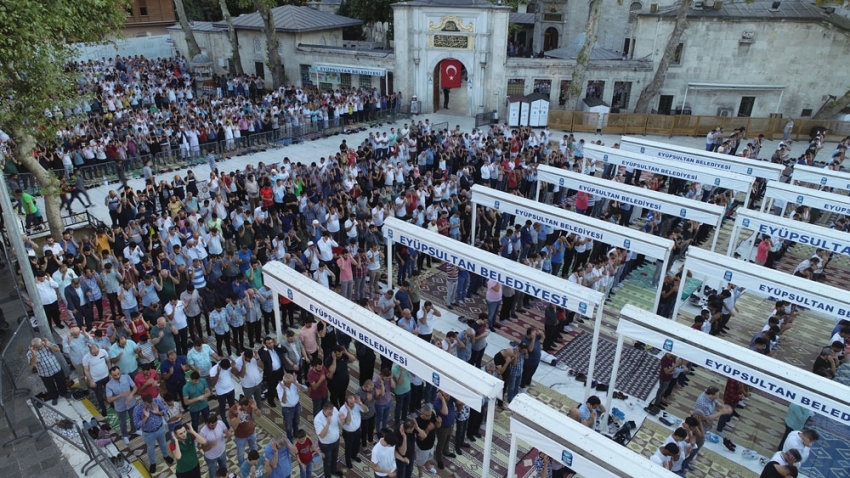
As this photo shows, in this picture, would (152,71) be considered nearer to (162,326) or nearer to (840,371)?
(162,326)

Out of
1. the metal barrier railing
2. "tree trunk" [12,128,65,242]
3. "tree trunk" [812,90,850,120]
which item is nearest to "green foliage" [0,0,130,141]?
"tree trunk" [12,128,65,242]

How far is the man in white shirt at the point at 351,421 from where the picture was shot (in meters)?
8.47

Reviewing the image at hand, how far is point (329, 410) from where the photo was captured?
321 inches

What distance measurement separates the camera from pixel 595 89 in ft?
108

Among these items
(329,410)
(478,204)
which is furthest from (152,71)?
(329,410)

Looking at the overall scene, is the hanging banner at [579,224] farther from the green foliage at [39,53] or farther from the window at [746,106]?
the window at [746,106]

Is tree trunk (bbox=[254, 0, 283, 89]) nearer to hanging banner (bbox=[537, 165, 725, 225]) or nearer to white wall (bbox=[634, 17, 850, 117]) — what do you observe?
white wall (bbox=[634, 17, 850, 117])

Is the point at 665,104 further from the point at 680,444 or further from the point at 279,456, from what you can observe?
the point at 279,456

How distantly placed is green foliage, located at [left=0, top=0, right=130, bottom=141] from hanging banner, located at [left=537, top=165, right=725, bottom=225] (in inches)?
515

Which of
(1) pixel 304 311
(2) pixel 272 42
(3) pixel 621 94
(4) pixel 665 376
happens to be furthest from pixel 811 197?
(2) pixel 272 42

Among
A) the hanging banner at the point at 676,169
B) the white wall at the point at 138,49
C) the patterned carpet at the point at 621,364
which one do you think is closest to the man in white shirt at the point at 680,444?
the patterned carpet at the point at 621,364

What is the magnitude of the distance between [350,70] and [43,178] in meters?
21.5

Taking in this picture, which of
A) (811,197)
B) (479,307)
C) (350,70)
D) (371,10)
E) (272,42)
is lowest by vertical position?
(479,307)

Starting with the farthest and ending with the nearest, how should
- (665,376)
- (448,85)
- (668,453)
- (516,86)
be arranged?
(448,85), (516,86), (665,376), (668,453)
